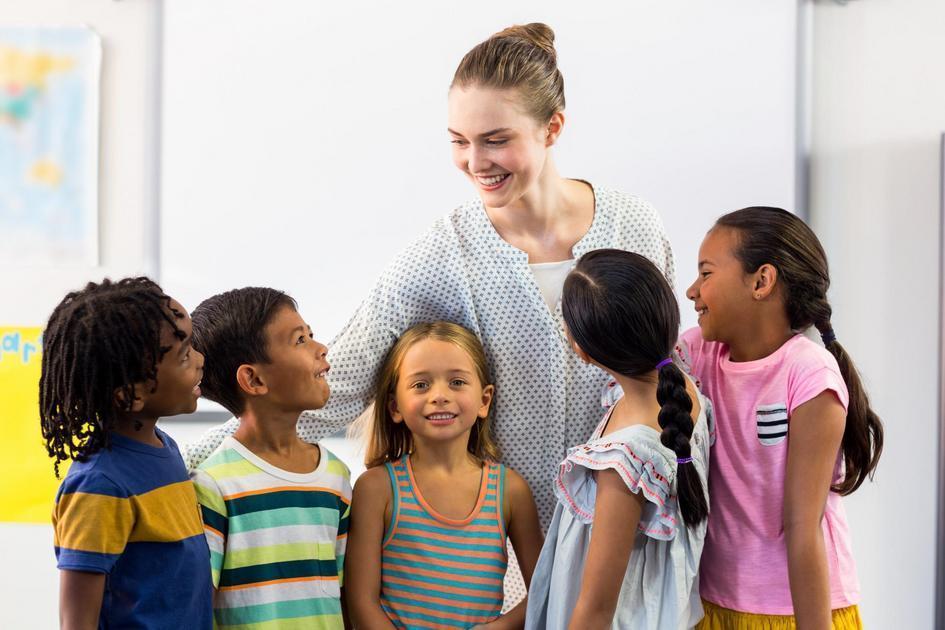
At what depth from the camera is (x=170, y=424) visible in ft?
8.00

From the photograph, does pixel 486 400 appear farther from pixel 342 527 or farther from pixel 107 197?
pixel 107 197

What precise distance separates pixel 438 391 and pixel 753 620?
0.57m

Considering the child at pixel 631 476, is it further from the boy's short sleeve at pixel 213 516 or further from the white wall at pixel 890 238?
the white wall at pixel 890 238

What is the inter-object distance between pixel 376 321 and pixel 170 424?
116 cm

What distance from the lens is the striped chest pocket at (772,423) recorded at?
129cm

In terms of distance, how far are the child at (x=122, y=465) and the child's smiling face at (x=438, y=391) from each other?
0.36 metres

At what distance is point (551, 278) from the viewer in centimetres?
154

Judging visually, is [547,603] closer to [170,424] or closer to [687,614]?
[687,614]

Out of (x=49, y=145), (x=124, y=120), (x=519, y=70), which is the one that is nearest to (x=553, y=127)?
(x=519, y=70)

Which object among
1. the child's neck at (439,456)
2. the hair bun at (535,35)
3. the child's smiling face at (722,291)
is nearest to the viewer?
the child's smiling face at (722,291)

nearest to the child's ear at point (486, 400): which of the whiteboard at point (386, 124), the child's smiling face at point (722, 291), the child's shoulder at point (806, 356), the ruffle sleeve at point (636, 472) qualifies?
the ruffle sleeve at point (636, 472)

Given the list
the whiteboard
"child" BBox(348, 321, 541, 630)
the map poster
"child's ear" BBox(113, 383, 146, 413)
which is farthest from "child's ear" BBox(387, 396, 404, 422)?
the map poster

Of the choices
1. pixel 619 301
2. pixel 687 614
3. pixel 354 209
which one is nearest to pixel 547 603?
pixel 687 614

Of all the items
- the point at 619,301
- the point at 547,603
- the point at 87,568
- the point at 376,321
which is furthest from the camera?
the point at 376,321
